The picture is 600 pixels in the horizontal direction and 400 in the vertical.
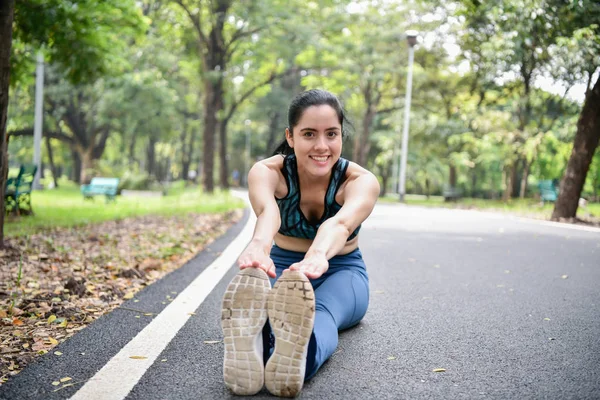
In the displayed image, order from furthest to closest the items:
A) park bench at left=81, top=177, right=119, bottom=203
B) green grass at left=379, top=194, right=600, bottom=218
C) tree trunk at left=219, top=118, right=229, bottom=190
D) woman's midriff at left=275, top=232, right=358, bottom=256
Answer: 1. tree trunk at left=219, top=118, right=229, bottom=190
2. park bench at left=81, top=177, right=119, bottom=203
3. green grass at left=379, top=194, right=600, bottom=218
4. woman's midriff at left=275, top=232, right=358, bottom=256

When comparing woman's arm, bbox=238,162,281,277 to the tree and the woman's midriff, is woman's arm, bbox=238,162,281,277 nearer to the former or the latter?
the woman's midriff

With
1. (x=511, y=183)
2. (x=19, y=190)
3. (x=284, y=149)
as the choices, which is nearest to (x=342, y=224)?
(x=284, y=149)

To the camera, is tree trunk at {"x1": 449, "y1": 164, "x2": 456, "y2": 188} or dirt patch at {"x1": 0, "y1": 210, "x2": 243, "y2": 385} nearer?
dirt patch at {"x1": 0, "y1": 210, "x2": 243, "y2": 385}

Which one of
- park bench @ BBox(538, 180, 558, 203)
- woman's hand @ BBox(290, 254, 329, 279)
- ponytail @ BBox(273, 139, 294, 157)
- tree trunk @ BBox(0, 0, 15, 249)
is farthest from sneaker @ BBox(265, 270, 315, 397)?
park bench @ BBox(538, 180, 558, 203)

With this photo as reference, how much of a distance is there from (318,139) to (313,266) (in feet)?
3.02

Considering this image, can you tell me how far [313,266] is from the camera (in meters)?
2.50

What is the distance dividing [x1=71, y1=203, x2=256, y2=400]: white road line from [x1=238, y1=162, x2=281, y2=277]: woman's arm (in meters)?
0.74

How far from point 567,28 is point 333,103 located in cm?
1263

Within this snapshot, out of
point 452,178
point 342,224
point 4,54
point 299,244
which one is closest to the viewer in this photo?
point 342,224

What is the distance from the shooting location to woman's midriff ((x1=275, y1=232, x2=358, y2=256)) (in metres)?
3.57

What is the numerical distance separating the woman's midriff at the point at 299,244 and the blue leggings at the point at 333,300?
0.03 meters

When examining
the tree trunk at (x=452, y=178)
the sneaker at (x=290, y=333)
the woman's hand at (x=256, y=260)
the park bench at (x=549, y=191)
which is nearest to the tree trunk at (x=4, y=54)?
the woman's hand at (x=256, y=260)

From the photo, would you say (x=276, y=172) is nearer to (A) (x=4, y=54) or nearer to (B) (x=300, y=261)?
(B) (x=300, y=261)

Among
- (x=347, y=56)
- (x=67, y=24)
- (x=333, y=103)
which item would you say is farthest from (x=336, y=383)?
(x=347, y=56)
